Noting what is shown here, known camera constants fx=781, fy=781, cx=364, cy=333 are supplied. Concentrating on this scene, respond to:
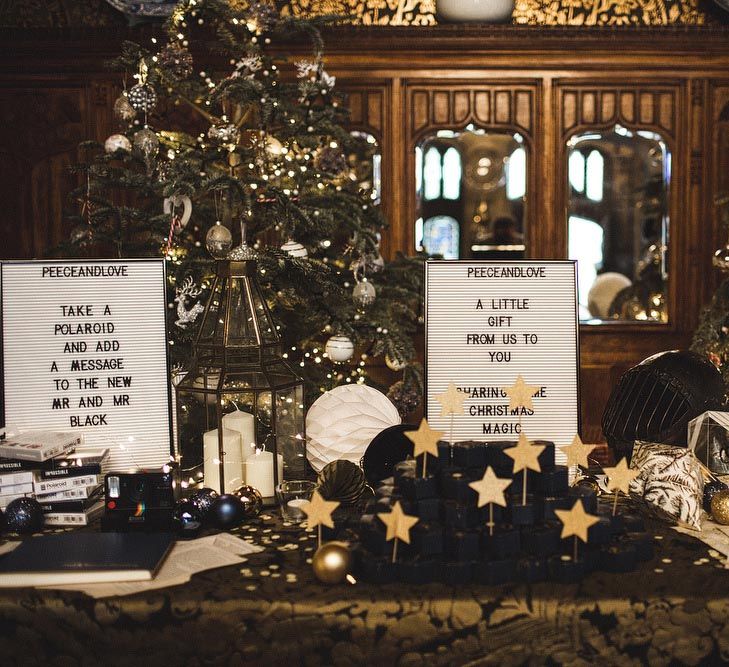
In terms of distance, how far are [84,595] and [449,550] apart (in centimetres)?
54

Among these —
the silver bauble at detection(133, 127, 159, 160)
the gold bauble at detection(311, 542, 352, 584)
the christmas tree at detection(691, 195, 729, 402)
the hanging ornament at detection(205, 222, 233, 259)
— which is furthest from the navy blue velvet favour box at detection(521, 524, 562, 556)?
the christmas tree at detection(691, 195, 729, 402)

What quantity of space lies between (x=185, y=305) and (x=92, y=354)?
0.97 meters

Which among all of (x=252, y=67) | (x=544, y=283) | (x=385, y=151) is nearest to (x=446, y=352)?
(x=544, y=283)

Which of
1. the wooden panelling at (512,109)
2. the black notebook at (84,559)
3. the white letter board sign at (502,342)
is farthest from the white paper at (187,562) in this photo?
the wooden panelling at (512,109)

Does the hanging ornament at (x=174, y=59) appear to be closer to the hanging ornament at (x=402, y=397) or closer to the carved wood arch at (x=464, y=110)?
the hanging ornament at (x=402, y=397)

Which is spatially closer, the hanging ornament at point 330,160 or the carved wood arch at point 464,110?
the hanging ornament at point 330,160

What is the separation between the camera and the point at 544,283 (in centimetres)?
166

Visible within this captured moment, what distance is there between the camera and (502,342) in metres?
1.65

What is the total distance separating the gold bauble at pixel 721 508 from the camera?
1.40 m

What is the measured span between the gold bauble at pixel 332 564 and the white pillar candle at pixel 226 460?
39cm

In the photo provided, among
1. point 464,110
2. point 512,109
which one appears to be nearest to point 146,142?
point 464,110

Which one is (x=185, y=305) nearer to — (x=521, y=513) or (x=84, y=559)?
(x=84, y=559)

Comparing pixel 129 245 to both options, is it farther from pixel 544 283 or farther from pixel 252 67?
pixel 544 283

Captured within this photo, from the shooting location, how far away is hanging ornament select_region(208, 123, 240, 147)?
252cm
